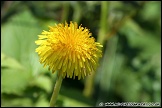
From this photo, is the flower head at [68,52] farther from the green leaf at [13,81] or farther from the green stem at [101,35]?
the green stem at [101,35]

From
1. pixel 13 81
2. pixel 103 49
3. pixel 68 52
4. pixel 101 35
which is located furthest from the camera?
pixel 103 49

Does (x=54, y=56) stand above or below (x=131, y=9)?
below

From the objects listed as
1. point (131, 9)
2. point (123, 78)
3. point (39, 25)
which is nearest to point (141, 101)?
point (123, 78)

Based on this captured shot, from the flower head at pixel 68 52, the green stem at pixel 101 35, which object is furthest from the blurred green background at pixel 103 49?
the flower head at pixel 68 52

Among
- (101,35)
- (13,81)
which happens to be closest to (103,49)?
(101,35)

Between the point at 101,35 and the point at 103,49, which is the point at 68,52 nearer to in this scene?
the point at 101,35

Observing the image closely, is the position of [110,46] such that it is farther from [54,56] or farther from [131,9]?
[54,56]
